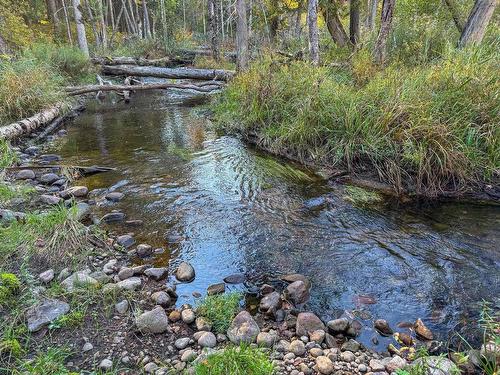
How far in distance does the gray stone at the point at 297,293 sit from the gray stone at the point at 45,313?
1.53m

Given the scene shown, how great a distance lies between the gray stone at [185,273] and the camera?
9.30 ft

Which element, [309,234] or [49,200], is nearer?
[309,234]

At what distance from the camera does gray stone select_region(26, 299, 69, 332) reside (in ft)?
7.04

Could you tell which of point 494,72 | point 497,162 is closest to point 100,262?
point 497,162

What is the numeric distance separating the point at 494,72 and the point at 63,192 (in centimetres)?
547

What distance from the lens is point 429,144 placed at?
4.26 m

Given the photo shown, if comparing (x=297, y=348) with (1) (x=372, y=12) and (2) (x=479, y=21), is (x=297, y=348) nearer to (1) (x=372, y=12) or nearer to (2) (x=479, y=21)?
(2) (x=479, y=21)

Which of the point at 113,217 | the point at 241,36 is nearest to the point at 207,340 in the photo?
the point at 113,217

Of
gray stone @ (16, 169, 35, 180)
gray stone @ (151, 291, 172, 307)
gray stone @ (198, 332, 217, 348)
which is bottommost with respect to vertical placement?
gray stone @ (198, 332, 217, 348)

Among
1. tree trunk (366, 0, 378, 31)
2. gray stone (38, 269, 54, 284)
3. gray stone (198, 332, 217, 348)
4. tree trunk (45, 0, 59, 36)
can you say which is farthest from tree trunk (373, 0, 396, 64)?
tree trunk (45, 0, 59, 36)

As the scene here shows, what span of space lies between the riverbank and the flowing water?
187mm

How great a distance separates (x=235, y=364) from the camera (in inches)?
71.1

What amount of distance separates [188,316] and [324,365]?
930 mm

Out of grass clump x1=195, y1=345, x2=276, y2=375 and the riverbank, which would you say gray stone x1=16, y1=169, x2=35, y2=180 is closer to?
the riverbank
